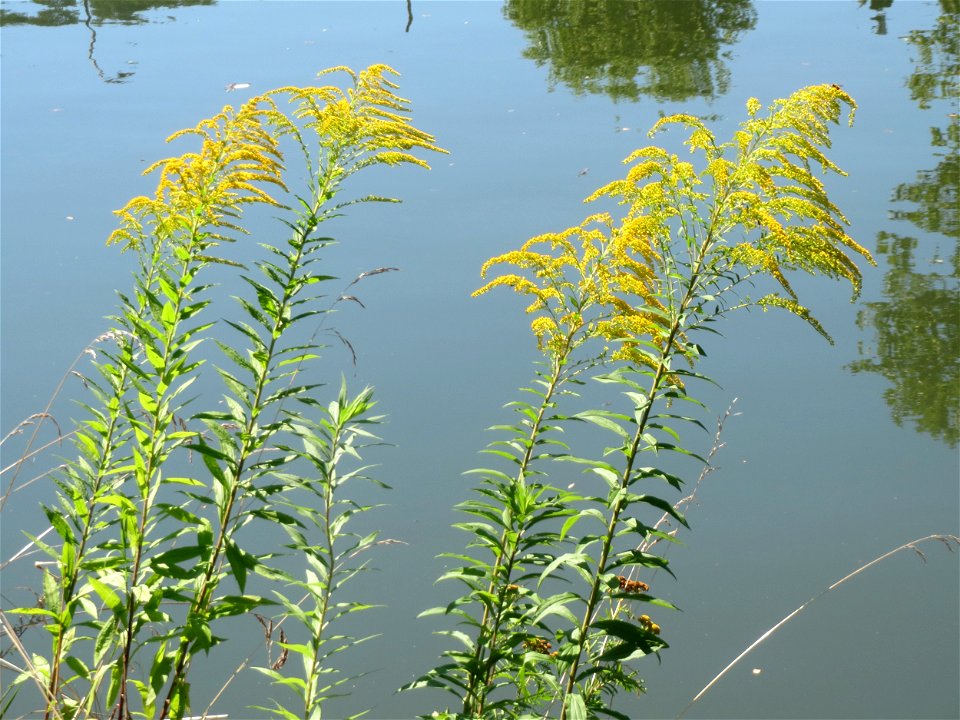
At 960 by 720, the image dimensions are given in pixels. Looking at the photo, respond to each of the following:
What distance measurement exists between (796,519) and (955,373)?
1004 mm

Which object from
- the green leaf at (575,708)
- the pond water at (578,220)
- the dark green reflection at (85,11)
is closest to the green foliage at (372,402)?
the green leaf at (575,708)

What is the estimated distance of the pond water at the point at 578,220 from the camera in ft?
9.70

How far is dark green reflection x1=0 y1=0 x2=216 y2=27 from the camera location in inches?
301

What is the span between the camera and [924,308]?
427cm

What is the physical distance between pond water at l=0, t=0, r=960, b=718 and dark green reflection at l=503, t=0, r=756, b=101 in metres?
0.02

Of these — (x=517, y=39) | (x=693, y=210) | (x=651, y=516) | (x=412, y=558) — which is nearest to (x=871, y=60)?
(x=517, y=39)

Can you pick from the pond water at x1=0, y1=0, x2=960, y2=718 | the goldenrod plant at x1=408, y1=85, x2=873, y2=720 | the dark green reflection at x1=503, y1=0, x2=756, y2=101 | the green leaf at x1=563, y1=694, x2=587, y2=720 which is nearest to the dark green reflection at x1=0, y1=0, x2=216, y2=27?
the pond water at x1=0, y1=0, x2=960, y2=718

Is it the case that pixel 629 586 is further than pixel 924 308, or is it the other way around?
pixel 924 308

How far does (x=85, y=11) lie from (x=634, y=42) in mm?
3734

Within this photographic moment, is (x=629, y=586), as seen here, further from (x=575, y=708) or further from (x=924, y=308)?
(x=924, y=308)

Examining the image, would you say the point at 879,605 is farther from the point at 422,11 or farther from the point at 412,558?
the point at 422,11

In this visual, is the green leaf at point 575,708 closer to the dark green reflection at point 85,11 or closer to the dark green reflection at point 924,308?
the dark green reflection at point 924,308

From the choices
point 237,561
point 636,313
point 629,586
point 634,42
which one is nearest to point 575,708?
point 629,586

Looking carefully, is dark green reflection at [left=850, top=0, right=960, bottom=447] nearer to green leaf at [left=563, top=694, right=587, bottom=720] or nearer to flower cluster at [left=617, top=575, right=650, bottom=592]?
flower cluster at [left=617, top=575, right=650, bottom=592]
